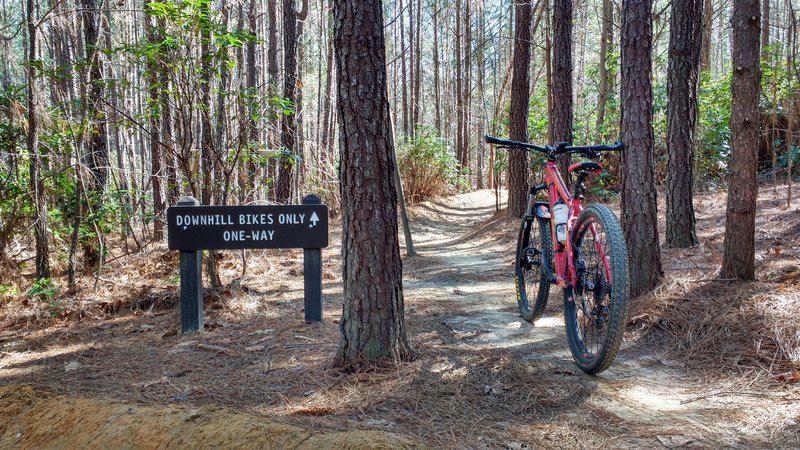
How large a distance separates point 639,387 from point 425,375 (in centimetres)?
130

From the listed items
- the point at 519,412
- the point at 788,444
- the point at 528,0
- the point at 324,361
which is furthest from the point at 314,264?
the point at 528,0

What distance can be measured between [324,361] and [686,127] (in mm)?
5617

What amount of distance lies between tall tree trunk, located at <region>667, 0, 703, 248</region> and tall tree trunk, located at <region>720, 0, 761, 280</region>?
8.70ft

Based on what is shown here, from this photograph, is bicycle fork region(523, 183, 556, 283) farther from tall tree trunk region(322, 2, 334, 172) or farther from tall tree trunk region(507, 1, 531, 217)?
tall tree trunk region(322, 2, 334, 172)

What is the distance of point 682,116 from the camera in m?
7.17

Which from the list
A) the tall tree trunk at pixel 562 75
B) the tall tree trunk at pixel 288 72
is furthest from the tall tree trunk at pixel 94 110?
the tall tree trunk at pixel 562 75

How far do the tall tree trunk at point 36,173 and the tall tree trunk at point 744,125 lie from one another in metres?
7.38

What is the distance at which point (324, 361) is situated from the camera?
4098mm

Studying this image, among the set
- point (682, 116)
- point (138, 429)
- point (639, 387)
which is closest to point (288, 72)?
point (682, 116)

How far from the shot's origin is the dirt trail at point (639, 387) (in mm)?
2840

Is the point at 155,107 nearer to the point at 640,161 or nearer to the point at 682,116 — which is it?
the point at 640,161

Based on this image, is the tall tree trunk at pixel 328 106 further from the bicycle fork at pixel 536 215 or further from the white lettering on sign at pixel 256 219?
the bicycle fork at pixel 536 215

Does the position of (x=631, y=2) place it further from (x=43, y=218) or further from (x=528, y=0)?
(x=528, y=0)

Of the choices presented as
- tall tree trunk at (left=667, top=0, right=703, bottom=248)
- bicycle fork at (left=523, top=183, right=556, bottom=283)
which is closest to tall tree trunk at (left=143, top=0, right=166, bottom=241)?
bicycle fork at (left=523, top=183, right=556, bottom=283)
